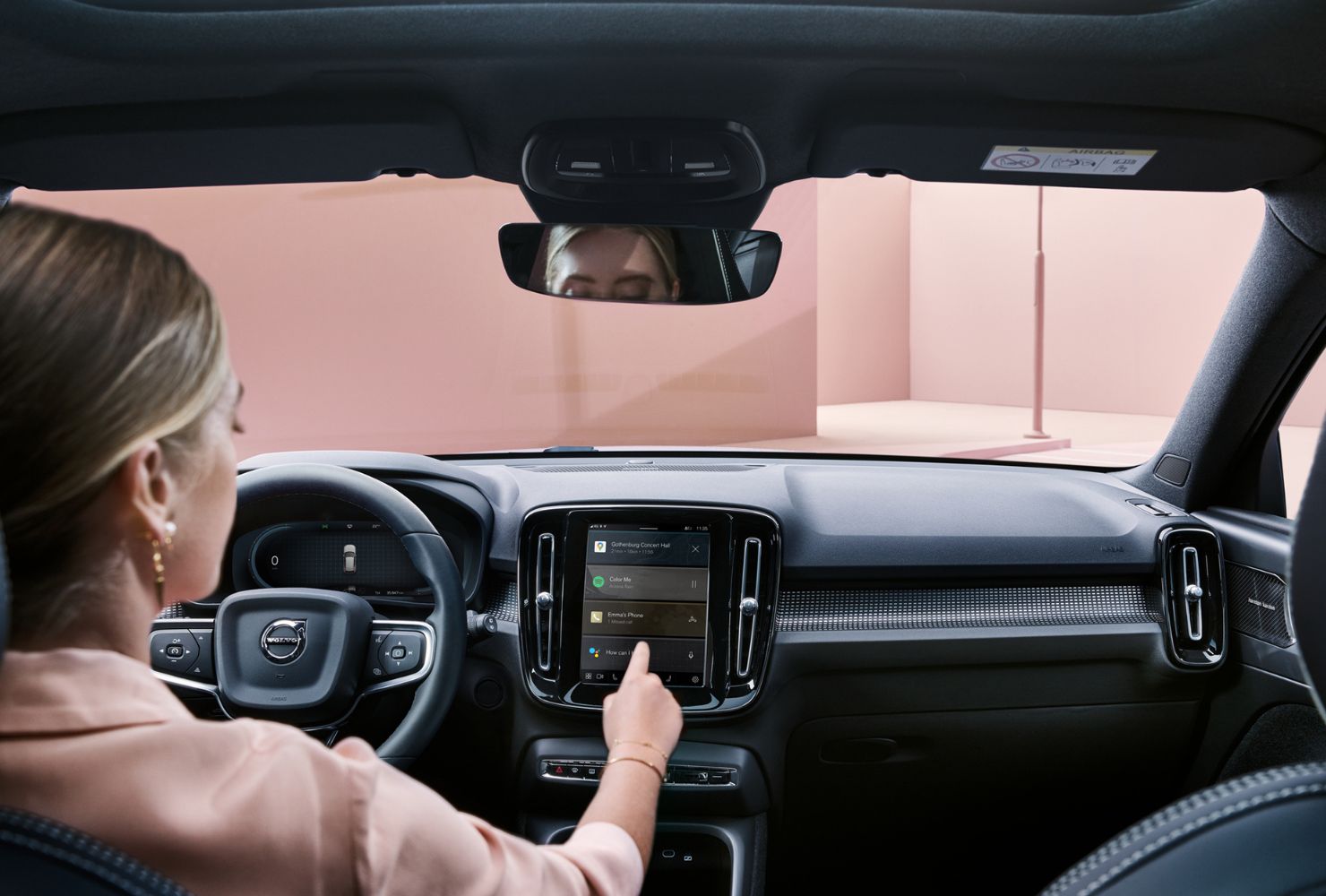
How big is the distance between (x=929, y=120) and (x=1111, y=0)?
392mm

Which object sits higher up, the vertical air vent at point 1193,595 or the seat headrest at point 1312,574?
the seat headrest at point 1312,574

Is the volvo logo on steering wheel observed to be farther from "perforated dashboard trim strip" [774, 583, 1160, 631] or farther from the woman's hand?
"perforated dashboard trim strip" [774, 583, 1160, 631]

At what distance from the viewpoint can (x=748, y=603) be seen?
2557 mm

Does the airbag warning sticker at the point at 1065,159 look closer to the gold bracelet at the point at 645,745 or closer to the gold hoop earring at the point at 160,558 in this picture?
the gold bracelet at the point at 645,745

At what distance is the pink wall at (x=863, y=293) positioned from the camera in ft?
14.3

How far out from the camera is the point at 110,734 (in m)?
0.85

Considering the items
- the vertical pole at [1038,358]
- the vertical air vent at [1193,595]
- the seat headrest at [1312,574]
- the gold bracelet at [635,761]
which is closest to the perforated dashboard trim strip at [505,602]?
the gold bracelet at [635,761]

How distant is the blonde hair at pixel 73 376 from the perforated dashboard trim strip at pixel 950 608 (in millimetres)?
1900

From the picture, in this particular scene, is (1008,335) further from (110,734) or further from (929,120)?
(110,734)

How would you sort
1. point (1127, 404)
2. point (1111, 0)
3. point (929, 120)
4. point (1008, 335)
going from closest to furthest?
1. point (1111, 0)
2. point (929, 120)
3. point (1127, 404)
4. point (1008, 335)

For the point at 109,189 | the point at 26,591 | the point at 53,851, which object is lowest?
the point at 53,851

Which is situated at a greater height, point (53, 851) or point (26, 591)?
point (26, 591)

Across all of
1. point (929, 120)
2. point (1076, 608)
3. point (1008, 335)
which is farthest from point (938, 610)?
point (1008, 335)

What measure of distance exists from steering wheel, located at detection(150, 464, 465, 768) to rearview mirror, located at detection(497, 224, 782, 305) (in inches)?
25.6
